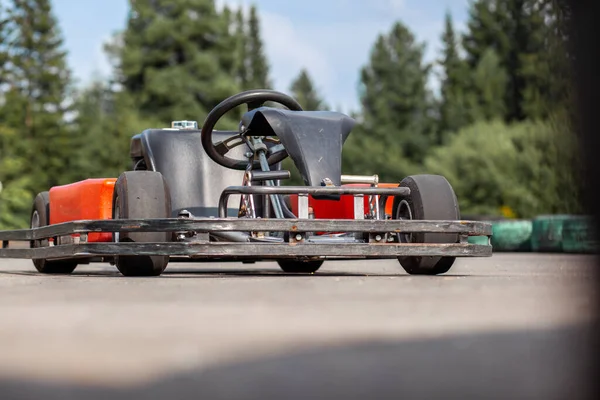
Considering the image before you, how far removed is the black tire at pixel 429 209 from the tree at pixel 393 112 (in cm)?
5443

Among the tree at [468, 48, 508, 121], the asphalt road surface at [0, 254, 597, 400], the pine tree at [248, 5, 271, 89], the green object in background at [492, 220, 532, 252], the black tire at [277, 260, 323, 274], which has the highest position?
the pine tree at [248, 5, 271, 89]

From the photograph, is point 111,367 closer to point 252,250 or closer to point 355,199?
point 252,250

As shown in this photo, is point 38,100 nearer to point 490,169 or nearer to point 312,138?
point 490,169

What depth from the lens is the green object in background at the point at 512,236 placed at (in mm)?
20703

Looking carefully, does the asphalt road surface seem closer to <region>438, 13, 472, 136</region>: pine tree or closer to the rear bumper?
the rear bumper

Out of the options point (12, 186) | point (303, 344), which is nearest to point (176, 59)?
point (12, 186)

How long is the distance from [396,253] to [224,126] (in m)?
46.7

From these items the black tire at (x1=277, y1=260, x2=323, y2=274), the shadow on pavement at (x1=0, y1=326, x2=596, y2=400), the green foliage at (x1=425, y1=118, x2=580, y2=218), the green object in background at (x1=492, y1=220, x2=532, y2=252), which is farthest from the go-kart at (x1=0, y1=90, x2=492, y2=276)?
the green foliage at (x1=425, y1=118, x2=580, y2=218)

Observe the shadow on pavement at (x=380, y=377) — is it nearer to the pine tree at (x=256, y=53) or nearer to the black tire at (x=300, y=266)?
the black tire at (x=300, y=266)

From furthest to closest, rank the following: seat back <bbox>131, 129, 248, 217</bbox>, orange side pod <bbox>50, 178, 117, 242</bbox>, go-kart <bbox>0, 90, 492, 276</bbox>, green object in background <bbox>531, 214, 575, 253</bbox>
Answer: green object in background <bbox>531, 214, 575, 253</bbox>, seat back <bbox>131, 129, 248, 217</bbox>, orange side pod <bbox>50, 178, 117, 242</bbox>, go-kart <bbox>0, 90, 492, 276</bbox>

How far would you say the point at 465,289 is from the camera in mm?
6512

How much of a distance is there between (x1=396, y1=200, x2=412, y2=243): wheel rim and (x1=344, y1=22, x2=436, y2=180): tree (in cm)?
5427

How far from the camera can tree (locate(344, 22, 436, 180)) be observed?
64625 mm

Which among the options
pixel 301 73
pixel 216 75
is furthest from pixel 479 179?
pixel 301 73
